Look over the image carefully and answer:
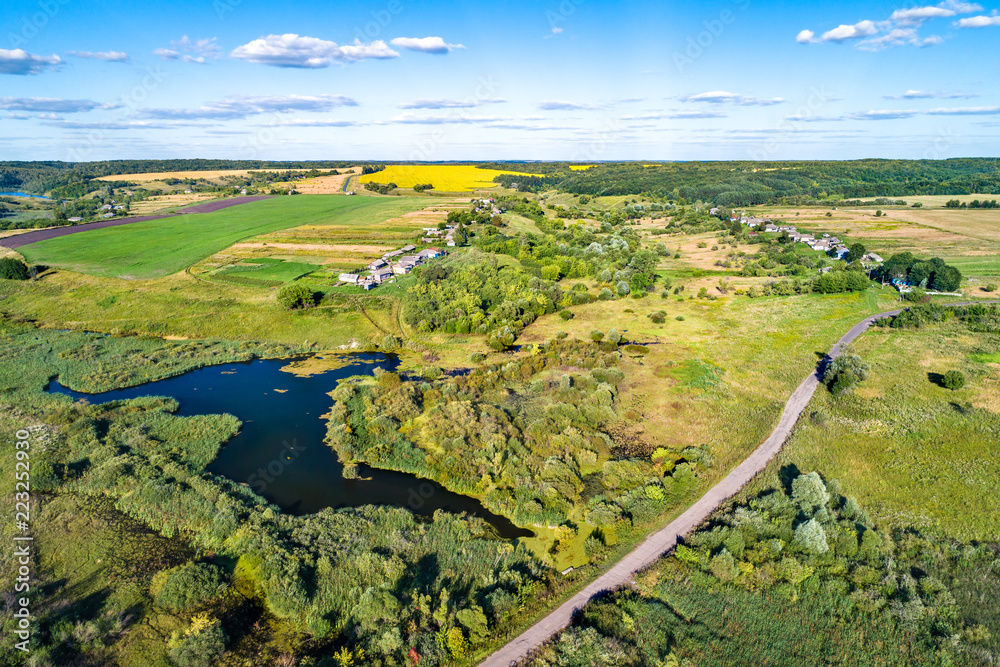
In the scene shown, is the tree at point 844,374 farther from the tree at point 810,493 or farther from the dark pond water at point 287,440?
A: the dark pond water at point 287,440

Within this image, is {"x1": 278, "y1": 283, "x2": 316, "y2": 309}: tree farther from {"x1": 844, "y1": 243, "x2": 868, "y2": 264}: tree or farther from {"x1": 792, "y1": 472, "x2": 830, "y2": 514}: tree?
{"x1": 844, "y1": 243, "x2": 868, "y2": 264}: tree

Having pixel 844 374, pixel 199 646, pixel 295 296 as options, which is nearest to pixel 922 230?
pixel 844 374

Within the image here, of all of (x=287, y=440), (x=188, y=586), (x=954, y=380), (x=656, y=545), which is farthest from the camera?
(x=954, y=380)

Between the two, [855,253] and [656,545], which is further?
[855,253]

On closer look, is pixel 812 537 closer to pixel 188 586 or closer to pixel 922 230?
pixel 188 586

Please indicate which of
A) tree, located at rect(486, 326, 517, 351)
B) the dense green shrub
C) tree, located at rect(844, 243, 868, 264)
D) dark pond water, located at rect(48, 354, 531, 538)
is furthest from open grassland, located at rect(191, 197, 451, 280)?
tree, located at rect(844, 243, 868, 264)

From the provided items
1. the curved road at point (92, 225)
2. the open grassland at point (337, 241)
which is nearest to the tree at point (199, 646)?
the open grassland at point (337, 241)
